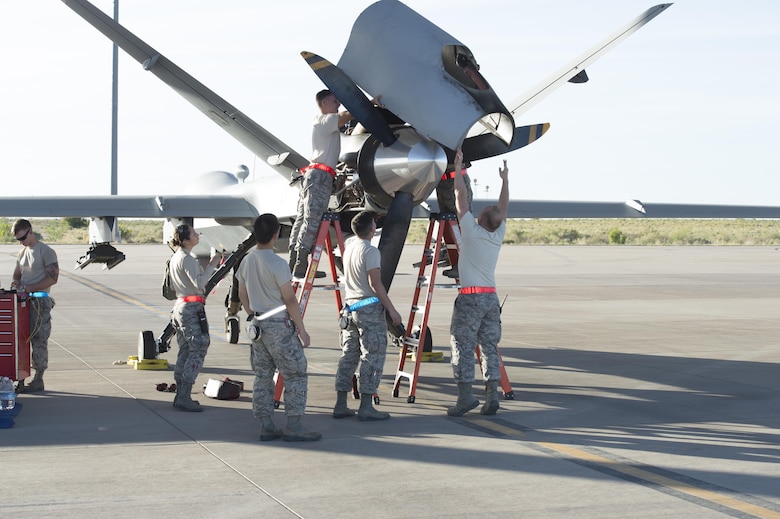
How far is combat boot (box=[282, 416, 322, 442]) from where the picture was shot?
828cm

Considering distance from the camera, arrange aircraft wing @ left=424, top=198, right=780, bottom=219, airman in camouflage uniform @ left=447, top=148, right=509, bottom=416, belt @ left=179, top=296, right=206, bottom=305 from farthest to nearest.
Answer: aircraft wing @ left=424, top=198, right=780, bottom=219, belt @ left=179, top=296, right=206, bottom=305, airman in camouflage uniform @ left=447, top=148, right=509, bottom=416

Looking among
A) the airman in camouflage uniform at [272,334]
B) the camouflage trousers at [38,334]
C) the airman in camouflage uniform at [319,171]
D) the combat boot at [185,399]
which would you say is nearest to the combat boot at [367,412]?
the airman in camouflage uniform at [272,334]

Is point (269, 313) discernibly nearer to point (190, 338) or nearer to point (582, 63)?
point (190, 338)

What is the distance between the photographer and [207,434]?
8.60 metres

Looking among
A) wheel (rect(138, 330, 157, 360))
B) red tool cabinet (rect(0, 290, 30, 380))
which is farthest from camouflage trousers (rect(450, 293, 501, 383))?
wheel (rect(138, 330, 157, 360))

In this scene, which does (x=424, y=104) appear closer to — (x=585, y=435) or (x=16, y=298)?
(x=585, y=435)

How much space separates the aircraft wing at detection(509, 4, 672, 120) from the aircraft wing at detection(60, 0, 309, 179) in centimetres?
288

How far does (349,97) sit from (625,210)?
8.77 meters

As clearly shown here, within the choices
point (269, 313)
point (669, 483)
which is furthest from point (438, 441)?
point (669, 483)

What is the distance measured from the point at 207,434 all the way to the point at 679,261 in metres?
40.0

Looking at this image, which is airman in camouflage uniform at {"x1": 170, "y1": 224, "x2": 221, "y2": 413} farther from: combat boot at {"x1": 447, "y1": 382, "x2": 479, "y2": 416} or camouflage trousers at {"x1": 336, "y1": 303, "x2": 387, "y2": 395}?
combat boot at {"x1": 447, "y1": 382, "x2": 479, "y2": 416}

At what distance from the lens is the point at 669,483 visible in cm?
688

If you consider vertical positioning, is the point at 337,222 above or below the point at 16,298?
above

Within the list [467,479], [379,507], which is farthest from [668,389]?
[379,507]
